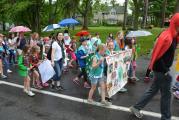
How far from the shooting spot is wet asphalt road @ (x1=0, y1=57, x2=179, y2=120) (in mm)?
6867

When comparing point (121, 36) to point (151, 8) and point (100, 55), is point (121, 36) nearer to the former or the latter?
point (100, 55)

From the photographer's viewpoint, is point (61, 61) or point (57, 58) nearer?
point (57, 58)

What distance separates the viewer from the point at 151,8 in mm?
74375

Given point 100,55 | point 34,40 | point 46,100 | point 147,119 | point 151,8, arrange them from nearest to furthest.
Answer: point 147,119 → point 100,55 → point 46,100 → point 34,40 → point 151,8

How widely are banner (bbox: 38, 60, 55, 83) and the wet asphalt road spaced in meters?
0.37

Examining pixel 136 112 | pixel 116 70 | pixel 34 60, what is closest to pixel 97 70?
pixel 116 70

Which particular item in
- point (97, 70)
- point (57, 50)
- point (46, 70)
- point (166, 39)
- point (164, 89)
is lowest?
point (46, 70)

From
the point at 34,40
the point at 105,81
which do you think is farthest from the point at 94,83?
the point at 34,40

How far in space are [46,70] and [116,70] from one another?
226 centimetres

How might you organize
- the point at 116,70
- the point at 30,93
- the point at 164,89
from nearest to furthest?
the point at 164,89, the point at 116,70, the point at 30,93

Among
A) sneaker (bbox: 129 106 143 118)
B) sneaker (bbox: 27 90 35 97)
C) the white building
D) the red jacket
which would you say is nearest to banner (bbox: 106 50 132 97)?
sneaker (bbox: 129 106 143 118)

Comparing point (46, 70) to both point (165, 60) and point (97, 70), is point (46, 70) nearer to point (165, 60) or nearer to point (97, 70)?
point (97, 70)

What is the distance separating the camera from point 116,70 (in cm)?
802

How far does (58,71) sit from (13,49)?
578cm
